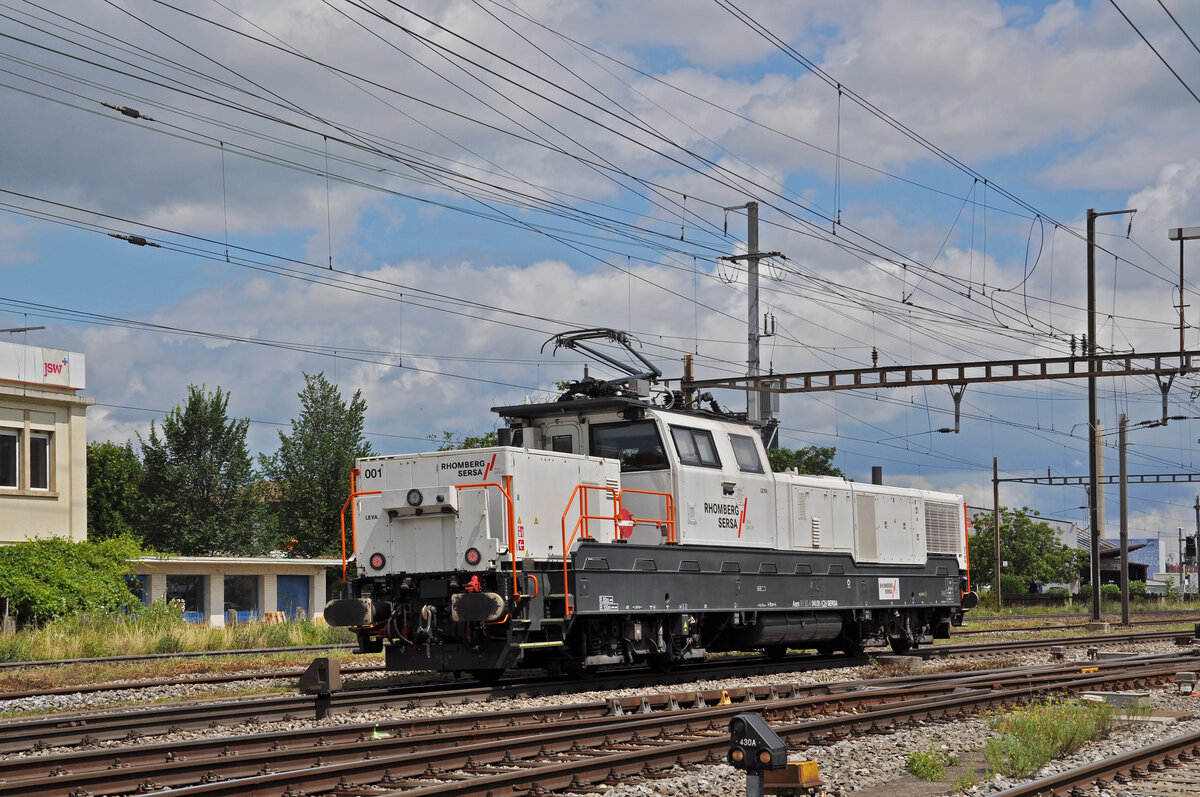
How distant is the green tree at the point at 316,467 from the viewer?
69062 millimetres

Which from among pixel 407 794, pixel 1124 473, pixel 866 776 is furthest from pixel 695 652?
pixel 1124 473

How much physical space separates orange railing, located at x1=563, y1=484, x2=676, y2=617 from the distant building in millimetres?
23325

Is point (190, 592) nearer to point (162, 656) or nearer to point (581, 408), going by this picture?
point (162, 656)

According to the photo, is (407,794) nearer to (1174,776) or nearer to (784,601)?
(1174,776)

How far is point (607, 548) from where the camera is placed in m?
14.9

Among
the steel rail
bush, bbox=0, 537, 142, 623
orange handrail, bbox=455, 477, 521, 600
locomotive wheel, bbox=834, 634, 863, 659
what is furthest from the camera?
bush, bbox=0, 537, 142, 623

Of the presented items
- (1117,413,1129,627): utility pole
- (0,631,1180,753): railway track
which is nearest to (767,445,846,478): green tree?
(1117,413,1129,627): utility pole

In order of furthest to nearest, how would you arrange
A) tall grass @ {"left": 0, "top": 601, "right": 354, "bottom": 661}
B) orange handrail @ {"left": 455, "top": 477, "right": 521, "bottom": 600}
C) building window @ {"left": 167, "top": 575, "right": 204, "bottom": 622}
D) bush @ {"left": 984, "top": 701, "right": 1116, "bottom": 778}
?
building window @ {"left": 167, "top": 575, "right": 204, "bottom": 622} < tall grass @ {"left": 0, "top": 601, "right": 354, "bottom": 661} < orange handrail @ {"left": 455, "top": 477, "right": 521, "bottom": 600} < bush @ {"left": 984, "top": 701, "right": 1116, "bottom": 778}

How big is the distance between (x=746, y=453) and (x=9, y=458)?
963 inches

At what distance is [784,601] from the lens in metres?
17.9

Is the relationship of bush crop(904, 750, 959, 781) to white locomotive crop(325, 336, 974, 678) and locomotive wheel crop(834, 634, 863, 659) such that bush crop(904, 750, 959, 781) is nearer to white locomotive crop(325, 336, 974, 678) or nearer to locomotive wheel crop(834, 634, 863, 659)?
white locomotive crop(325, 336, 974, 678)

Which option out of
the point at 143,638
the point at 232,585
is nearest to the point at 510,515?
the point at 143,638

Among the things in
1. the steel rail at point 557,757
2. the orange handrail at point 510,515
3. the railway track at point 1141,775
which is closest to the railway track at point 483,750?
the steel rail at point 557,757

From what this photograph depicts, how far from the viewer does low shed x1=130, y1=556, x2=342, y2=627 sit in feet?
132
